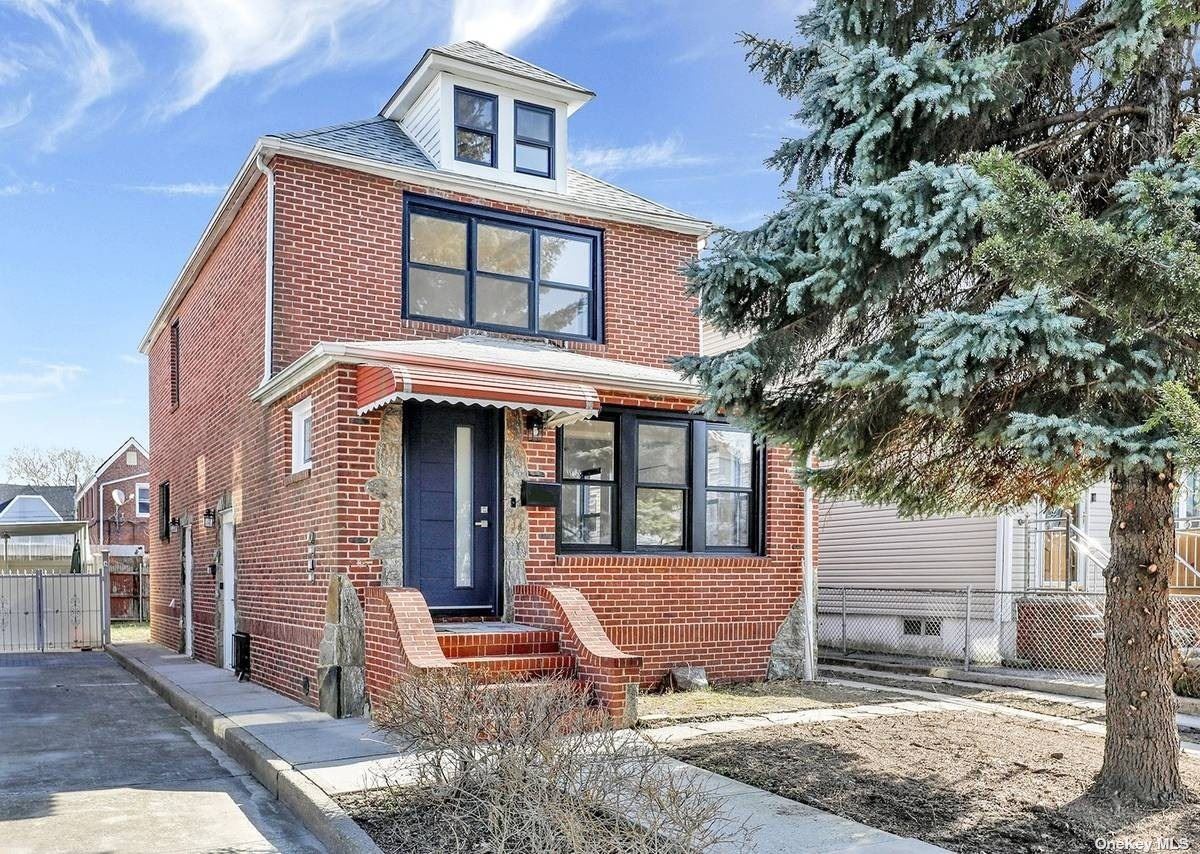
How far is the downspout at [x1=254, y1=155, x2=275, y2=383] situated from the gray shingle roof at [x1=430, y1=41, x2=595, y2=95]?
9.05ft

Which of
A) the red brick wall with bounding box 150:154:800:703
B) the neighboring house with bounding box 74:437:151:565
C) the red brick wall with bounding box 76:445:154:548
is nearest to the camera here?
the red brick wall with bounding box 150:154:800:703

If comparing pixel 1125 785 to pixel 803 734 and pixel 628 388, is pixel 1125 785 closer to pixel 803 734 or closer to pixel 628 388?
pixel 803 734

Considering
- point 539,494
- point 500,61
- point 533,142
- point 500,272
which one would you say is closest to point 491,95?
point 500,61

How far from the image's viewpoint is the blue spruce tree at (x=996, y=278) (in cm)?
462

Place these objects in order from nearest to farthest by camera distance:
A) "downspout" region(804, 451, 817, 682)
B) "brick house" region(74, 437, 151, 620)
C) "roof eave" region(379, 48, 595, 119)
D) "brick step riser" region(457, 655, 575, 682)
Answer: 1. "brick step riser" region(457, 655, 575, 682)
2. "downspout" region(804, 451, 817, 682)
3. "roof eave" region(379, 48, 595, 119)
4. "brick house" region(74, 437, 151, 620)

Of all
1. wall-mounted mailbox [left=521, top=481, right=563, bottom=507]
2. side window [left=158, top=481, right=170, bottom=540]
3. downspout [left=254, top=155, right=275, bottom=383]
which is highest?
downspout [left=254, top=155, right=275, bottom=383]

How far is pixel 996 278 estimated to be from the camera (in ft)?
16.8

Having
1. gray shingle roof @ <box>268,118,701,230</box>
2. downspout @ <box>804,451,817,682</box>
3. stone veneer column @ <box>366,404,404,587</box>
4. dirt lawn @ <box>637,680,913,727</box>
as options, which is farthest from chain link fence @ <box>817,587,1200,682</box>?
stone veneer column @ <box>366,404,404,587</box>

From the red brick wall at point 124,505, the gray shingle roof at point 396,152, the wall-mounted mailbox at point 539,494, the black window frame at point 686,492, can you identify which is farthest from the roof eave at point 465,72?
the red brick wall at point 124,505

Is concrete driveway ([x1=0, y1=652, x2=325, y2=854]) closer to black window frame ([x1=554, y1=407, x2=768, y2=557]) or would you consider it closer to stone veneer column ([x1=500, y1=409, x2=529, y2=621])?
stone veneer column ([x1=500, y1=409, x2=529, y2=621])

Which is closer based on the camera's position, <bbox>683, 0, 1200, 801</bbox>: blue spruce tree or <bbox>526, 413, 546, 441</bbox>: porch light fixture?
<bbox>683, 0, 1200, 801</bbox>: blue spruce tree

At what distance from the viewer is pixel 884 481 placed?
280 inches

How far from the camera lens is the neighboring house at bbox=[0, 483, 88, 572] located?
22.4m

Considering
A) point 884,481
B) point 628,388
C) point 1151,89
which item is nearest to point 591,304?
point 628,388
